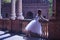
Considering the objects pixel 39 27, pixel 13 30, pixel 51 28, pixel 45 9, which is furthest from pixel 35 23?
pixel 45 9

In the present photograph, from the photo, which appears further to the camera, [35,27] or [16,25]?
[16,25]

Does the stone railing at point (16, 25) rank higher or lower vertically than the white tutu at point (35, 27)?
lower

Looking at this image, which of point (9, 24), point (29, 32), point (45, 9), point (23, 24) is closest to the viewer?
point (29, 32)

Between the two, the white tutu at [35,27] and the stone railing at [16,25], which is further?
the stone railing at [16,25]

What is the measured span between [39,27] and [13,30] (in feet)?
27.7

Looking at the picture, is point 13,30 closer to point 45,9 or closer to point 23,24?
point 23,24

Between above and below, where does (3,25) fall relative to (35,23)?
below

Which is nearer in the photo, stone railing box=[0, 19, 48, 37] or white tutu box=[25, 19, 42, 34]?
white tutu box=[25, 19, 42, 34]

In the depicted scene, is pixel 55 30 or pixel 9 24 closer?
pixel 55 30

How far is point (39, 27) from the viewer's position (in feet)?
32.2

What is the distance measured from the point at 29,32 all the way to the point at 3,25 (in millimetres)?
11046

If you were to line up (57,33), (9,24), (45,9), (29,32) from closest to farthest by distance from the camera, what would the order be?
(57,33) → (29,32) → (9,24) → (45,9)

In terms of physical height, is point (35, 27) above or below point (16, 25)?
above

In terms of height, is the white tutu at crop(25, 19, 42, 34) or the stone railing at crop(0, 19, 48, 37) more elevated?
the white tutu at crop(25, 19, 42, 34)
